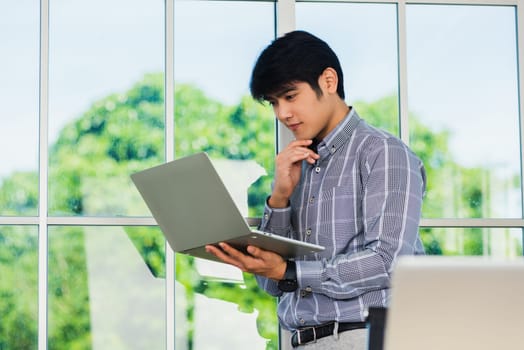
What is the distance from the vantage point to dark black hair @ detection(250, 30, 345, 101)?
8.93 feet

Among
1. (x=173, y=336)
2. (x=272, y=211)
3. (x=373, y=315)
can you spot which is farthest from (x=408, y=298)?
(x=173, y=336)

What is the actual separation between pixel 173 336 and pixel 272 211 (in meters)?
0.77

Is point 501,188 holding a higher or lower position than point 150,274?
higher

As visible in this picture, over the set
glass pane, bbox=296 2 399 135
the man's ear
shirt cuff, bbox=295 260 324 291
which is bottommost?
shirt cuff, bbox=295 260 324 291

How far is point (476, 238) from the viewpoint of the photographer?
11.8ft

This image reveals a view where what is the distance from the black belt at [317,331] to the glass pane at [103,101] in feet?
3.30

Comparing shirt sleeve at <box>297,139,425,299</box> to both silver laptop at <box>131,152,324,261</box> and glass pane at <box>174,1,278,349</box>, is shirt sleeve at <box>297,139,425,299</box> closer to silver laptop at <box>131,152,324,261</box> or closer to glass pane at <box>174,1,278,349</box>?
silver laptop at <box>131,152,324,261</box>

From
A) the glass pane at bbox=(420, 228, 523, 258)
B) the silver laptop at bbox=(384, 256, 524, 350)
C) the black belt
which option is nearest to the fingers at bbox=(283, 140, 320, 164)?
the black belt

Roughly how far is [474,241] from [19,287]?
1.66 meters

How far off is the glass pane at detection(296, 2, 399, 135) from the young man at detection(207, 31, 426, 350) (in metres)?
0.77

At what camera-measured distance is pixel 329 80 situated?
2.78 metres

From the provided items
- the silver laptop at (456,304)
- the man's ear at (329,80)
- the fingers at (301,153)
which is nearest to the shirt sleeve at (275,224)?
the fingers at (301,153)

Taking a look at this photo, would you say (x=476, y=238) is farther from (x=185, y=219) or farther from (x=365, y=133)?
(x=185, y=219)

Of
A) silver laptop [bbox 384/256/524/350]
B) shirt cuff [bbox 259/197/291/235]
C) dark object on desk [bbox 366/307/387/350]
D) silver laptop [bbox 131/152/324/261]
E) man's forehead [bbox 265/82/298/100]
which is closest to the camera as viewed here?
silver laptop [bbox 384/256/524/350]
